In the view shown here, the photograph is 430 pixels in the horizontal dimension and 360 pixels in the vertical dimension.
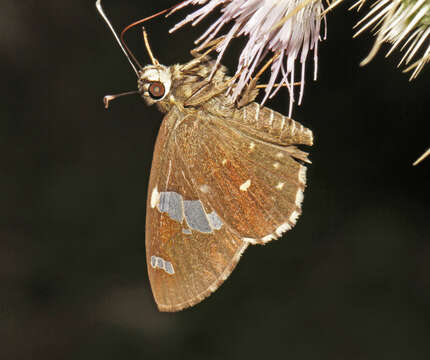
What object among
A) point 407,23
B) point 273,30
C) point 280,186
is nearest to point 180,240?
point 280,186

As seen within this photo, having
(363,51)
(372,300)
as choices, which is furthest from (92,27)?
(372,300)

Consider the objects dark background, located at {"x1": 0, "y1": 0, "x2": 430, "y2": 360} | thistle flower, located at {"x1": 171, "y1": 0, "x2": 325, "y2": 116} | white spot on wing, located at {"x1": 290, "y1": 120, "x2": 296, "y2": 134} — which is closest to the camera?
thistle flower, located at {"x1": 171, "y1": 0, "x2": 325, "y2": 116}

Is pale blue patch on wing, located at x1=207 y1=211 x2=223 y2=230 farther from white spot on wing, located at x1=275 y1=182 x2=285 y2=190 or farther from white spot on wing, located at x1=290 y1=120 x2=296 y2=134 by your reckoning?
white spot on wing, located at x1=290 y1=120 x2=296 y2=134

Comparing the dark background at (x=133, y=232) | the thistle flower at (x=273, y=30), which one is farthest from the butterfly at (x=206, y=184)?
the dark background at (x=133, y=232)

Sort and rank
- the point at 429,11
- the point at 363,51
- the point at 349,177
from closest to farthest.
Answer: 1. the point at 429,11
2. the point at 363,51
3. the point at 349,177

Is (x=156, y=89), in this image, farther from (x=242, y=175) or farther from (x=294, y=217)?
(x=294, y=217)

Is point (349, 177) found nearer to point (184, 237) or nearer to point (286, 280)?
point (286, 280)

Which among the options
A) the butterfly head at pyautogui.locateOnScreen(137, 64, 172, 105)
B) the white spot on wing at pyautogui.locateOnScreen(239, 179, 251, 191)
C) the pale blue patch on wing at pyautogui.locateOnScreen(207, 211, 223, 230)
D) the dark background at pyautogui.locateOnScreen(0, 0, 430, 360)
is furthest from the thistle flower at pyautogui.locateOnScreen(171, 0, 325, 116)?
the dark background at pyautogui.locateOnScreen(0, 0, 430, 360)

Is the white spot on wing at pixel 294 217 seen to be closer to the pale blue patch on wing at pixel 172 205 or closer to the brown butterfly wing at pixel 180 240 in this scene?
the brown butterfly wing at pixel 180 240
